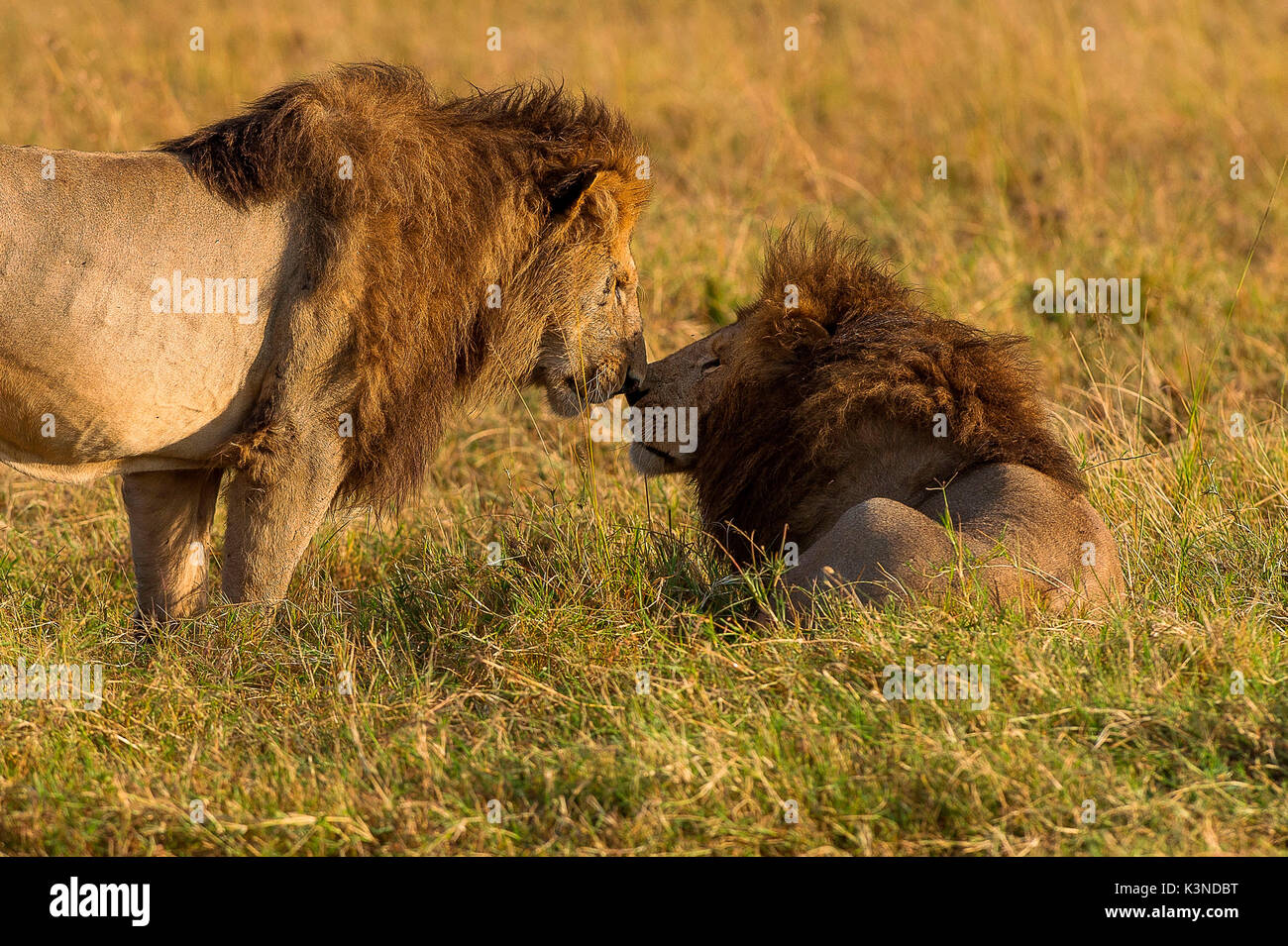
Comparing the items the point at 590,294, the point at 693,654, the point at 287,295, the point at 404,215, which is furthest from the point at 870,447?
the point at 287,295

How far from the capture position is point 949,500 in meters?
4.07

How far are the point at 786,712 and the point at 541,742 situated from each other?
60cm

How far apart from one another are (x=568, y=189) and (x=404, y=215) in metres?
0.61

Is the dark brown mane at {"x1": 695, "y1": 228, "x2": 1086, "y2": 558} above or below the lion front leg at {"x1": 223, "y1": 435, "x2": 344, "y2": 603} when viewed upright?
above

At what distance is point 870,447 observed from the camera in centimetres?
420

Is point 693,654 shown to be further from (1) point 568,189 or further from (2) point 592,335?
(1) point 568,189

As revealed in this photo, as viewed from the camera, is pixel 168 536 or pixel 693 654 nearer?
pixel 693 654

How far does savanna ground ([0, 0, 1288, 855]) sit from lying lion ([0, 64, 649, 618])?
400mm

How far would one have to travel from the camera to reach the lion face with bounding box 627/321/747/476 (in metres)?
4.65

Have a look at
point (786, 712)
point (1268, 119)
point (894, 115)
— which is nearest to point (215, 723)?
point (786, 712)

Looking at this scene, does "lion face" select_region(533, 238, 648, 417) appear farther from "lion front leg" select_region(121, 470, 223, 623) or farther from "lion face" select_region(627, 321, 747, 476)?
"lion front leg" select_region(121, 470, 223, 623)

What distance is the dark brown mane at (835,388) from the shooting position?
13.6ft

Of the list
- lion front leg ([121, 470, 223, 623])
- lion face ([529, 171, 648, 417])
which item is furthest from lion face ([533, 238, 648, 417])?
lion front leg ([121, 470, 223, 623])

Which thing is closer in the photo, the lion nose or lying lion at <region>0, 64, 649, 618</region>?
lying lion at <region>0, 64, 649, 618</region>
